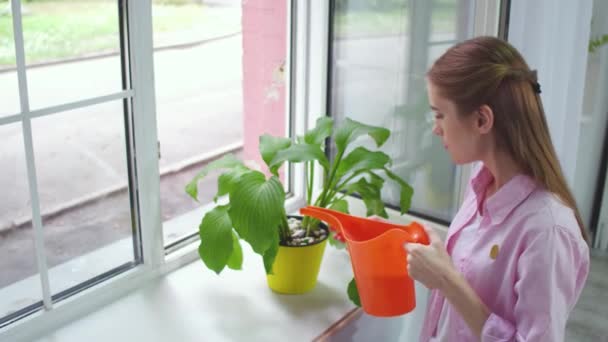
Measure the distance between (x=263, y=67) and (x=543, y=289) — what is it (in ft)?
4.39

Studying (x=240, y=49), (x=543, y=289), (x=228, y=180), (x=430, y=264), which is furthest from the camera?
(x=240, y=49)

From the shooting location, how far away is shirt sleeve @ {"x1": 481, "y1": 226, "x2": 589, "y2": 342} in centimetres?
111

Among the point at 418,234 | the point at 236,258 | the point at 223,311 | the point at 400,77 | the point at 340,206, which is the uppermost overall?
the point at 400,77

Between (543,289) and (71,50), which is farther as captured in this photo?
(71,50)

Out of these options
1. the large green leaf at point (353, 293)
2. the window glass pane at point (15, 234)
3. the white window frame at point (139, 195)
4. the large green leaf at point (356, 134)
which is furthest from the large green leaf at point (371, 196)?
the window glass pane at point (15, 234)

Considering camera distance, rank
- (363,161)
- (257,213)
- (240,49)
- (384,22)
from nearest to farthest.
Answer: (257,213)
(363,161)
(384,22)
(240,49)

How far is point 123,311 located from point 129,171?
361mm

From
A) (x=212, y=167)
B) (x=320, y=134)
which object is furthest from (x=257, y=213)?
(x=320, y=134)

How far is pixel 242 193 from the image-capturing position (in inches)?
60.9

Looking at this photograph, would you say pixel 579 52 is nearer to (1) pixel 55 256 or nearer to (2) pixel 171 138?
(1) pixel 55 256

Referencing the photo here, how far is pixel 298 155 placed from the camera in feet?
5.40

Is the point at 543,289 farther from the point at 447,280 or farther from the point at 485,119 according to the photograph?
the point at 485,119

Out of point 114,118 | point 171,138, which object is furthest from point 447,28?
point 171,138

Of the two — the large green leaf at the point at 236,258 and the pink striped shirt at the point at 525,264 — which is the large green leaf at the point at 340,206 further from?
the pink striped shirt at the point at 525,264
